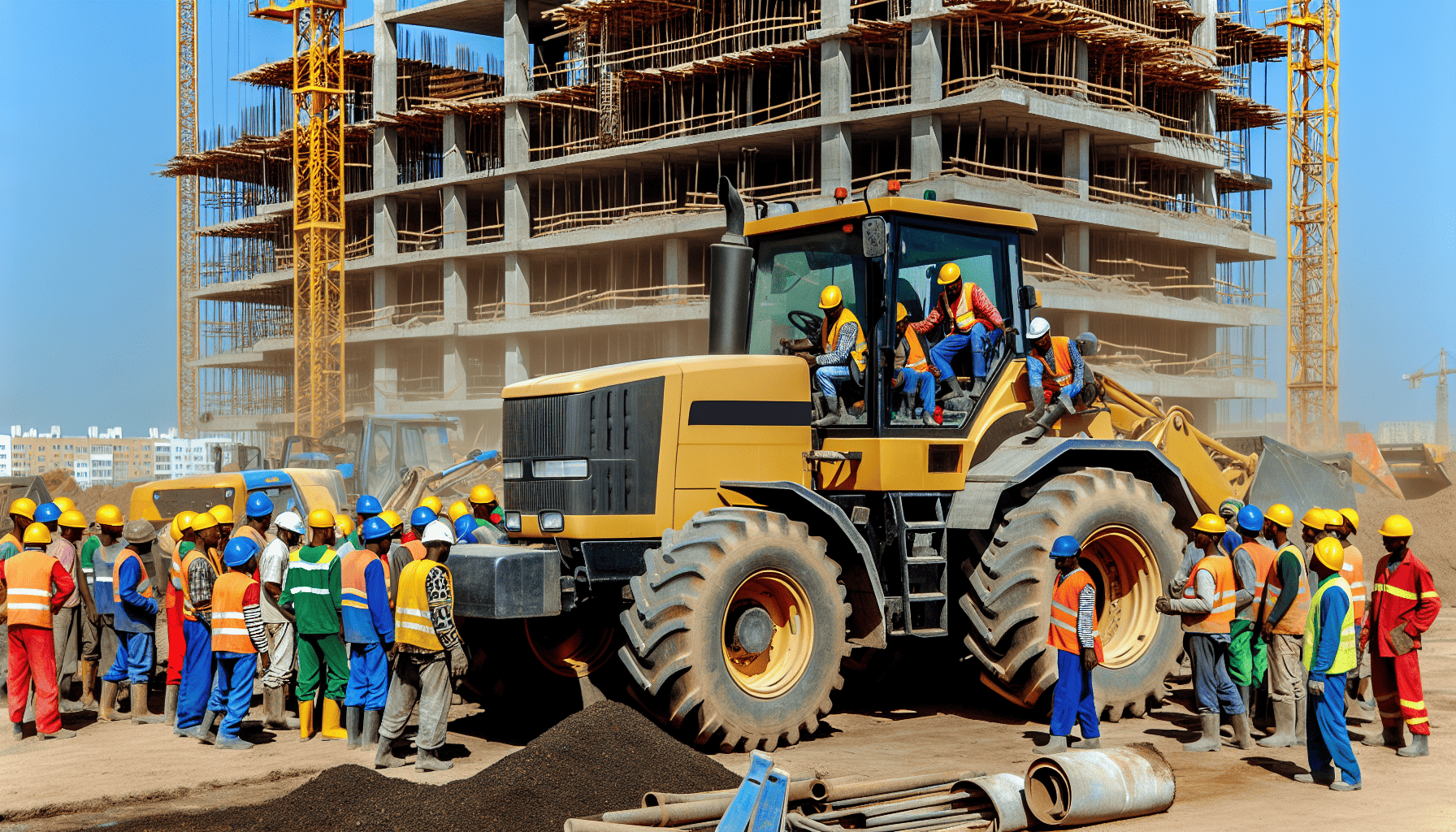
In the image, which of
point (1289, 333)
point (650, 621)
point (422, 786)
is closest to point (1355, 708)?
point (650, 621)

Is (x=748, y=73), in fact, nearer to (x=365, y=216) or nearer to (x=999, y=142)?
(x=999, y=142)

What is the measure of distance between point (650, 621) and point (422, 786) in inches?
68.8

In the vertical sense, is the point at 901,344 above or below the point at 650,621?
above

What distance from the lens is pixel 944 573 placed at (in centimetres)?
1029

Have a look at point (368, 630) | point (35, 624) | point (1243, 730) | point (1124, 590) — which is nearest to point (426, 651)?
point (368, 630)

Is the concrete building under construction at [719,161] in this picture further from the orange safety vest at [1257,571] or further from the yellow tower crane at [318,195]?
the orange safety vest at [1257,571]

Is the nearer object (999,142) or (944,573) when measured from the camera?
(944,573)

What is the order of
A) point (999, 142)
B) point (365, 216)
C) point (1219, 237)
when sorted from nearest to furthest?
1. point (999, 142)
2. point (1219, 237)
3. point (365, 216)

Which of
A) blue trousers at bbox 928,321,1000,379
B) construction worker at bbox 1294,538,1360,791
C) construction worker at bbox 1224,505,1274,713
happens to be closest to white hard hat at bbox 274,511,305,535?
blue trousers at bbox 928,321,1000,379

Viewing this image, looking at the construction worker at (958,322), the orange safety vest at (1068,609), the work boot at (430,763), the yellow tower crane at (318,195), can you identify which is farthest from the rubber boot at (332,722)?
the yellow tower crane at (318,195)

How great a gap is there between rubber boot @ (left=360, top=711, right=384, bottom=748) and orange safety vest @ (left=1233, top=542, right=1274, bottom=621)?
21.9 ft

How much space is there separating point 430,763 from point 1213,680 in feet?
19.0

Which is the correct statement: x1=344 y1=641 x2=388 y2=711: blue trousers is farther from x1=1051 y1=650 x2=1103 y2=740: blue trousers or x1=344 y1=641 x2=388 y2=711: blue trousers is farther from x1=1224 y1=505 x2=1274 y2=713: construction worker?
x1=1224 y1=505 x2=1274 y2=713: construction worker

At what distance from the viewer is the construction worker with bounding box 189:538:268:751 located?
10.7 metres
